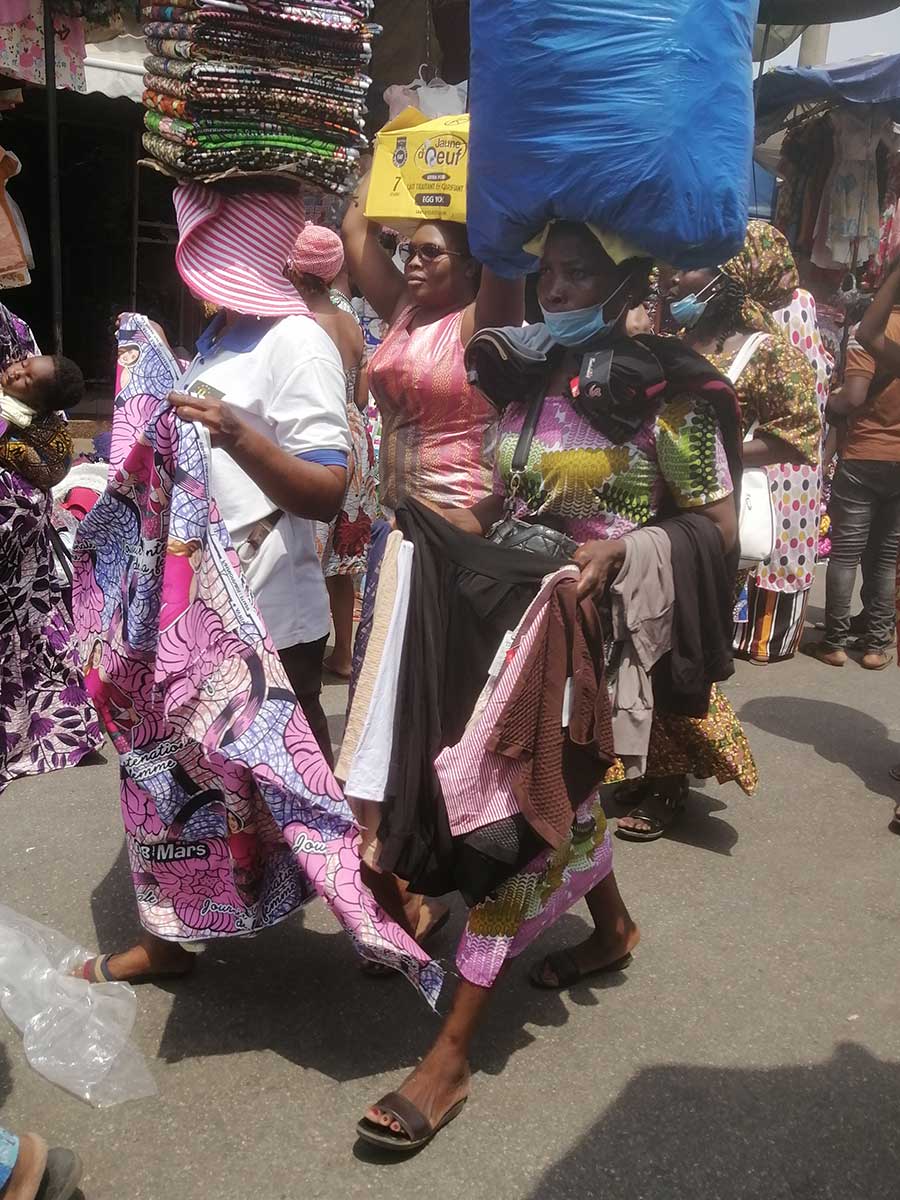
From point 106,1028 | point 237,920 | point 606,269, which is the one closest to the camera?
point 106,1028

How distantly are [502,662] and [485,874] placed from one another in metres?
0.45

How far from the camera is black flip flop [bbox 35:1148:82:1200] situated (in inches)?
78.0

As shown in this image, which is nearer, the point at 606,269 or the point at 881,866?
the point at 606,269

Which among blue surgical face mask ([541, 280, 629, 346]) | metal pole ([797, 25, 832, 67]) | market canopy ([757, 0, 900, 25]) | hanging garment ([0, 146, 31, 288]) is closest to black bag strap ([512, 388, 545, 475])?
blue surgical face mask ([541, 280, 629, 346])

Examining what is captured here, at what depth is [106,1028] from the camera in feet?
7.63

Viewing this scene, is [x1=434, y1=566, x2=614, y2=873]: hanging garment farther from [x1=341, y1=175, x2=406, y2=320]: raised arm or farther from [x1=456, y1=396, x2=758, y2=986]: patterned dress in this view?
[x1=341, y1=175, x2=406, y2=320]: raised arm

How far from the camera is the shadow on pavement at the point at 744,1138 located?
223 centimetres

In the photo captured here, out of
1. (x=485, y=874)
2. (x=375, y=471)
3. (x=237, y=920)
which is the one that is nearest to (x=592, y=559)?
(x=485, y=874)

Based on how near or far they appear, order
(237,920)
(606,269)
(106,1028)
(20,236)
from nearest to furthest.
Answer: (106,1028)
(606,269)
(237,920)
(20,236)

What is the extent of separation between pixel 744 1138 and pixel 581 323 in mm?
1794

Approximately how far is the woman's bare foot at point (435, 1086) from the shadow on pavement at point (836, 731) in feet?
8.77

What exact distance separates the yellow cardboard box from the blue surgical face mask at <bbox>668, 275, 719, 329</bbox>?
1.21 m

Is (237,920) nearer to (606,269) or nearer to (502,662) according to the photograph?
(502,662)

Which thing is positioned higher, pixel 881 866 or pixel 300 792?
pixel 300 792
